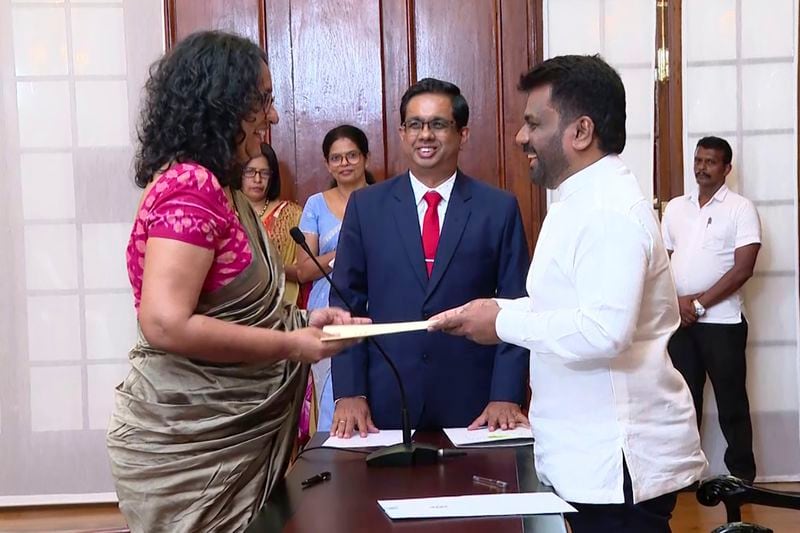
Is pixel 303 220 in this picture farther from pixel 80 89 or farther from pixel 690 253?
pixel 690 253

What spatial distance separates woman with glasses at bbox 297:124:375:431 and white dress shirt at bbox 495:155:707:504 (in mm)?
2188

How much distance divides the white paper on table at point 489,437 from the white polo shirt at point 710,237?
2343mm

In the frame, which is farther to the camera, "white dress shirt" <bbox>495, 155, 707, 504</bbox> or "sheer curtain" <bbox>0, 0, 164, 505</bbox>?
"sheer curtain" <bbox>0, 0, 164, 505</bbox>

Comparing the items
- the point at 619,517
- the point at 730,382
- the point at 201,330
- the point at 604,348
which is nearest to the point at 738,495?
the point at 619,517

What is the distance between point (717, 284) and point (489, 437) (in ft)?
8.35

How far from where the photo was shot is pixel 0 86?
419cm

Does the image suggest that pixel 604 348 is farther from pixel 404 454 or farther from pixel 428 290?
pixel 428 290

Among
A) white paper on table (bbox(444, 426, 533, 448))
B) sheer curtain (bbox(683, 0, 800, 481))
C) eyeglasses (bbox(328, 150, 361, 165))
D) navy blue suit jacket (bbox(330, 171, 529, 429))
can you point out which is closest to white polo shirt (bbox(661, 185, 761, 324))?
sheer curtain (bbox(683, 0, 800, 481))

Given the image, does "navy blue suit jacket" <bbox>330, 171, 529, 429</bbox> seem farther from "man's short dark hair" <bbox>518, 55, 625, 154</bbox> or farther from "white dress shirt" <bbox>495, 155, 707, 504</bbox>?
"man's short dark hair" <bbox>518, 55, 625, 154</bbox>

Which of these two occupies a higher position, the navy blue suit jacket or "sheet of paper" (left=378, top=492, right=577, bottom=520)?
the navy blue suit jacket

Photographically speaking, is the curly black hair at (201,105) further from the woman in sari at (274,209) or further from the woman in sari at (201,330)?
the woman in sari at (274,209)

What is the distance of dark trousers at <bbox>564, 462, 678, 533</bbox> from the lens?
156 cm

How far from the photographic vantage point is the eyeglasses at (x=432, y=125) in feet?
8.41

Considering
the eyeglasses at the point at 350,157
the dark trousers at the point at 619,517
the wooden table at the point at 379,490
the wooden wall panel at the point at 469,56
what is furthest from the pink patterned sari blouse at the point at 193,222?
the wooden wall panel at the point at 469,56
